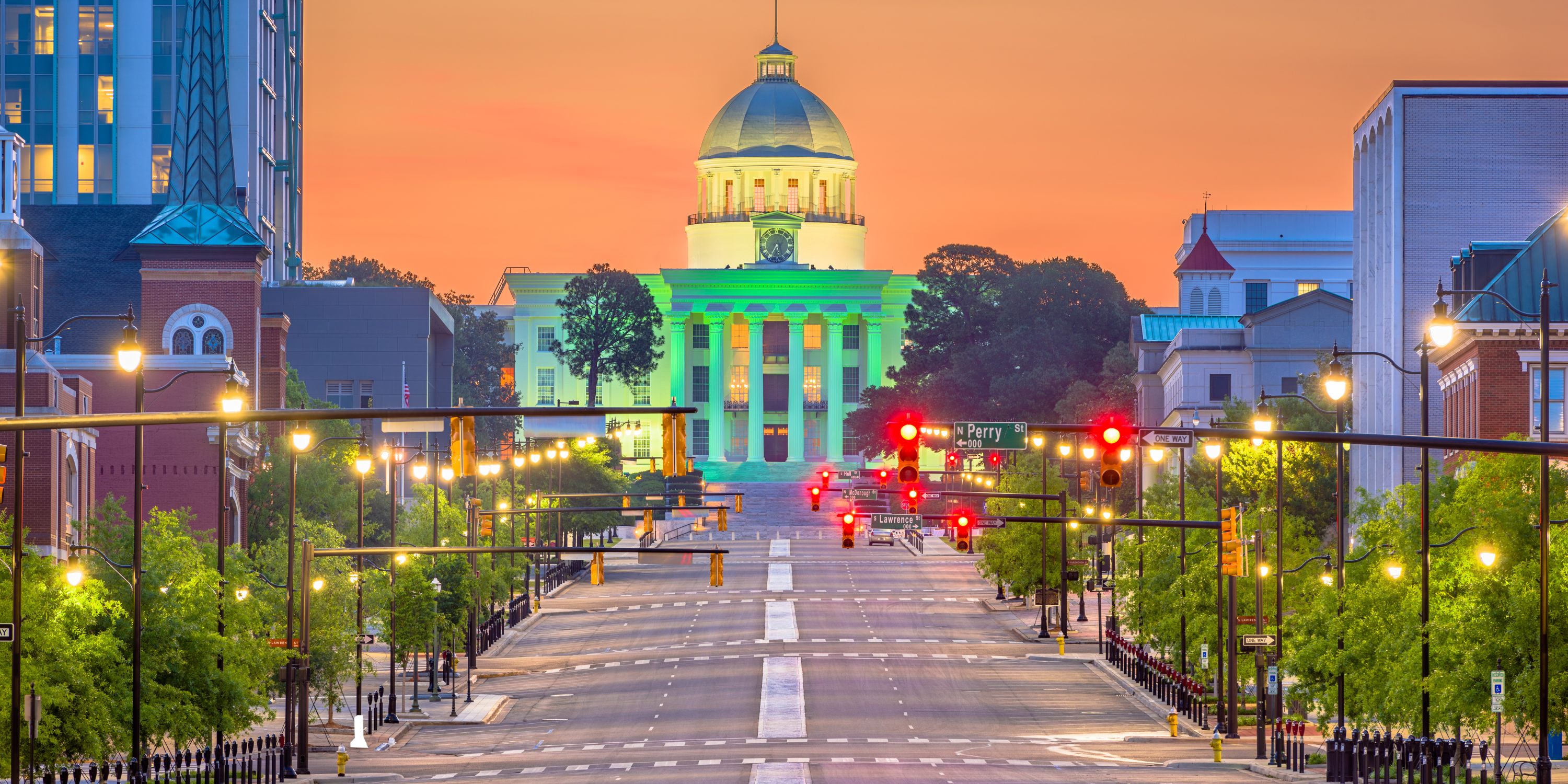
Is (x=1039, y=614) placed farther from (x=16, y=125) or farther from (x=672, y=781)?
(x=16, y=125)

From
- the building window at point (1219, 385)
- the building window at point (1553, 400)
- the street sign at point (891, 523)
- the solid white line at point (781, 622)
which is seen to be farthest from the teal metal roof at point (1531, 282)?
the building window at point (1219, 385)

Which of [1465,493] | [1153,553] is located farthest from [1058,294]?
[1465,493]

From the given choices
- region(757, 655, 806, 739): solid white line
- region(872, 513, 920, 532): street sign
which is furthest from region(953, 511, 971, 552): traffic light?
region(872, 513, 920, 532): street sign

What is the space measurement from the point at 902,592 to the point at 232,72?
237ft

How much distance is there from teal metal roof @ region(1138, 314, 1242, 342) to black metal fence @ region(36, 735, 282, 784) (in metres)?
105

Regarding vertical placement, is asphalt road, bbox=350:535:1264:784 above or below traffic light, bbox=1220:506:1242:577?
below

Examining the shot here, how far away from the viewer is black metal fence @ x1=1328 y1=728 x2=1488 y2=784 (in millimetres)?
41688

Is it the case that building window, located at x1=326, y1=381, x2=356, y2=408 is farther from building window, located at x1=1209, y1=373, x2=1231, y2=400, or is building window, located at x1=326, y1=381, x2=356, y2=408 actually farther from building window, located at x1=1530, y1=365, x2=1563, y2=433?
building window, located at x1=1530, y1=365, x2=1563, y2=433

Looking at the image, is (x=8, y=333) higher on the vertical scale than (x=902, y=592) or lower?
higher

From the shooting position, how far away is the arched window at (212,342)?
102062 millimetres

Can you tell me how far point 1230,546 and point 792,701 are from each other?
732 inches

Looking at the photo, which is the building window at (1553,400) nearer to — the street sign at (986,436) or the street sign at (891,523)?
the street sign at (986,436)

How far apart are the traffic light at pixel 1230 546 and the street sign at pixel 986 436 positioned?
4786 millimetres

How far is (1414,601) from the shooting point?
46.4 meters
